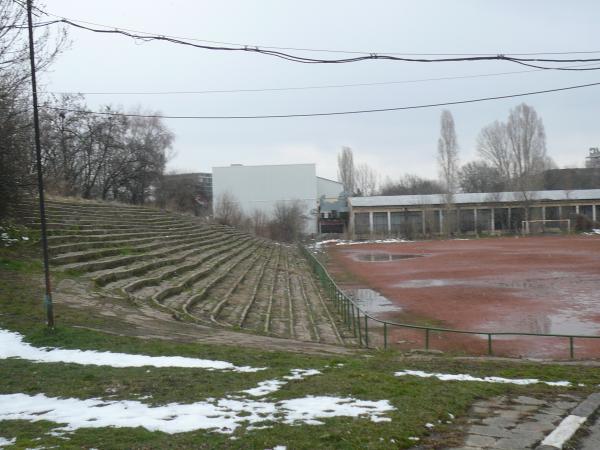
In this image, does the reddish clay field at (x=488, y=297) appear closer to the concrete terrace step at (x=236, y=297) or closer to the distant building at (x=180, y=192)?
the concrete terrace step at (x=236, y=297)

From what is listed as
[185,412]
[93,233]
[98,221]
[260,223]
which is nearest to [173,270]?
[93,233]

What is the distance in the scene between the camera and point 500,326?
59.9 feet

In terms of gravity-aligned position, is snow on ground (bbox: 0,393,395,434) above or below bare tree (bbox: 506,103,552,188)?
below

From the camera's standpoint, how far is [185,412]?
5.44 meters

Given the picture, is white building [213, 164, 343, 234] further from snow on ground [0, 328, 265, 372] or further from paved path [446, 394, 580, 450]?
paved path [446, 394, 580, 450]

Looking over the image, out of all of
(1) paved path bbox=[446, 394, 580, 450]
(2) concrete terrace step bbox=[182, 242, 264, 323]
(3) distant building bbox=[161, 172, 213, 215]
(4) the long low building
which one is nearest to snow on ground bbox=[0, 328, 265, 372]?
(1) paved path bbox=[446, 394, 580, 450]

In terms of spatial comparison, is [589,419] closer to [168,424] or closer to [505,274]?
[168,424]

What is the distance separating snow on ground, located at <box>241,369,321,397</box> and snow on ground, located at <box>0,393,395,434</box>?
1.34ft

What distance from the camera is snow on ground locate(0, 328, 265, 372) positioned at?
763 centimetres

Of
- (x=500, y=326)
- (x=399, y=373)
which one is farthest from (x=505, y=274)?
(x=399, y=373)

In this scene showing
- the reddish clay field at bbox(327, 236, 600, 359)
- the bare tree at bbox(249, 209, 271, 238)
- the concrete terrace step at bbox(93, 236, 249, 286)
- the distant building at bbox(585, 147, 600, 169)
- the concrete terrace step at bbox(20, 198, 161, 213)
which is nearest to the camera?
the concrete terrace step at bbox(93, 236, 249, 286)

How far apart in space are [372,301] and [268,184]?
203 feet

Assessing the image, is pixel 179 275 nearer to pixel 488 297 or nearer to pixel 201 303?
pixel 201 303

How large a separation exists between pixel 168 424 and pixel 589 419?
4.06 metres
